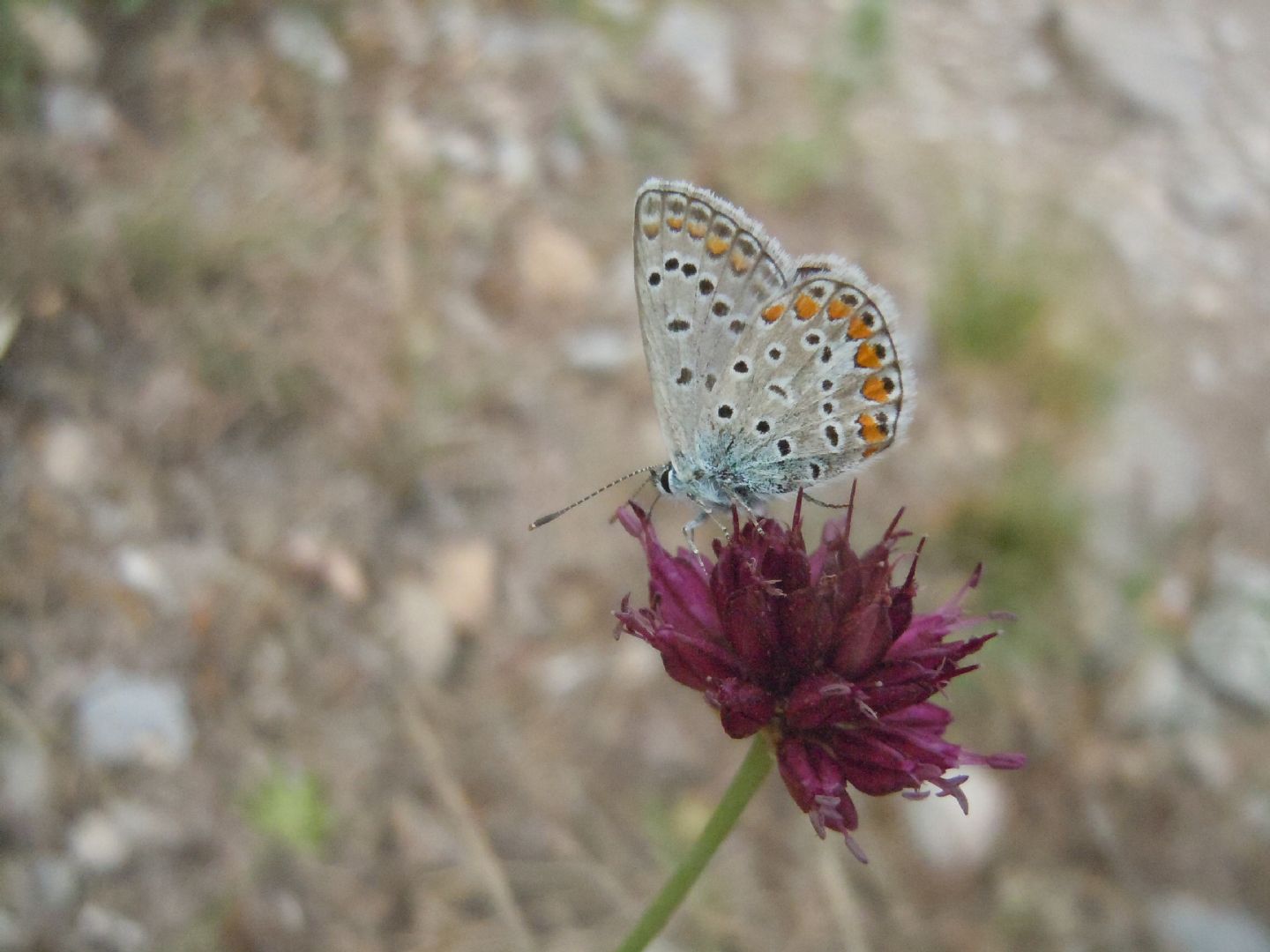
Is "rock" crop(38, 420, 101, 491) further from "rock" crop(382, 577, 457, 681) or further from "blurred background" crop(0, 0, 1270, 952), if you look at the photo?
"rock" crop(382, 577, 457, 681)

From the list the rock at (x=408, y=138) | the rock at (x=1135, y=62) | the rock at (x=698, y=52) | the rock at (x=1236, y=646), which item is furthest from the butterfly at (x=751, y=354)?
the rock at (x=1135, y=62)

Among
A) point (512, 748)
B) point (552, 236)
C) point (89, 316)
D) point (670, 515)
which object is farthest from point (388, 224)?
point (512, 748)

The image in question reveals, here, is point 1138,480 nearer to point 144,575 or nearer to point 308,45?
point 308,45

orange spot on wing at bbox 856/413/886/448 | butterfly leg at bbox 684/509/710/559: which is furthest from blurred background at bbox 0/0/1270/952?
orange spot on wing at bbox 856/413/886/448

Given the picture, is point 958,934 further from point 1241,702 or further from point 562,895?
point 1241,702

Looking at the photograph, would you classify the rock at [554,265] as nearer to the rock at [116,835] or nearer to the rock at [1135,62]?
the rock at [116,835]

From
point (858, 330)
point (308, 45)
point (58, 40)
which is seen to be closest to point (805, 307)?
point (858, 330)

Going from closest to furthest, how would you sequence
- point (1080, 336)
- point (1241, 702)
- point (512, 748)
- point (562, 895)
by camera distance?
point (562, 895) < point (512, 748) < point (1241, 702) < point (1080, 336)
